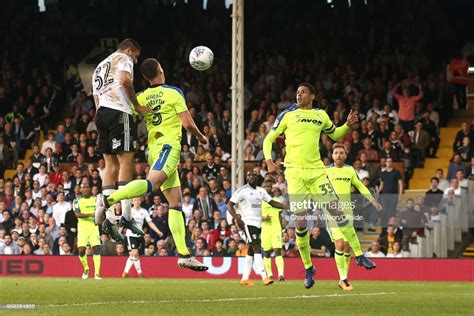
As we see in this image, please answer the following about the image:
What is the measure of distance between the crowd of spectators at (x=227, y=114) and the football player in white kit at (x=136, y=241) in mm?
234

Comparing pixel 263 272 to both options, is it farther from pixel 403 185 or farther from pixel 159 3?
pixel 159 3

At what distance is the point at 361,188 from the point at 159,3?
16724 mm

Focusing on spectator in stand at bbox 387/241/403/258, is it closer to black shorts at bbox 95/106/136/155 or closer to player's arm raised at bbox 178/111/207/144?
black shorts at bbox 95/106/136/155

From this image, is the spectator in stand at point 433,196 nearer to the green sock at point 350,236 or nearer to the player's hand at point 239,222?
the player's hand at point 239,222

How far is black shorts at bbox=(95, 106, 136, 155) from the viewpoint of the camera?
14.1 metres

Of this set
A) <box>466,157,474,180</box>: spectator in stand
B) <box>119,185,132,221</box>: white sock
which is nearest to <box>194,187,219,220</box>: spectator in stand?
<box>466,157,474,180</box>: spectator in stand

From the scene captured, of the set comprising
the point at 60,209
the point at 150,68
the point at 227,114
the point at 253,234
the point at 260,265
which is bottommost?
the point at 260,265

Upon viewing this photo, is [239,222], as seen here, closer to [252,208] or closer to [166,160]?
[252,208]

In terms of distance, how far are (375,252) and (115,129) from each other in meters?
12.2

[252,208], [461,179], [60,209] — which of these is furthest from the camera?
[60,209]

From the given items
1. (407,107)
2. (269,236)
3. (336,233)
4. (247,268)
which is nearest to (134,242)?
(269,236)

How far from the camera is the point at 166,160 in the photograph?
45.4ft

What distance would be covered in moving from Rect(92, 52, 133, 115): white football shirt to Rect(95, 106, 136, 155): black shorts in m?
0.08

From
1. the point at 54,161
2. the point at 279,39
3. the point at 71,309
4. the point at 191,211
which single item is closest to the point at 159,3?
the point at 279,39
